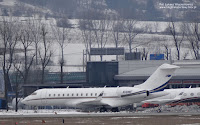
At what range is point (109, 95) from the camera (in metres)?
68.4

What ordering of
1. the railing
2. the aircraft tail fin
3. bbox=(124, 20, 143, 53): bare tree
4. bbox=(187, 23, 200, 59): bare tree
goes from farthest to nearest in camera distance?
1. bbox=(124, 20, 143, 53): bare tree
2. bbox=(187, 23, 200, 59): bare tree
3. the railing
4. the aircraft tail fin

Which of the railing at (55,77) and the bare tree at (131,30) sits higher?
the bare tree at (131,30)

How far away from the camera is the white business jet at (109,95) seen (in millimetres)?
66812

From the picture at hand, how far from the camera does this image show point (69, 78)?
12019 centimetres

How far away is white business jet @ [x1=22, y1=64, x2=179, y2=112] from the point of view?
219 ft

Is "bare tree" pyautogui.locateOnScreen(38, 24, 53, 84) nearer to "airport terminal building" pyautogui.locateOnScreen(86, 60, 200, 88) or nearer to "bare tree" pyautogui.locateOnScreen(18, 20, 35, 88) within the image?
"bare tree" pyautogui.locateOnScreen(18, 20, 35, 88)

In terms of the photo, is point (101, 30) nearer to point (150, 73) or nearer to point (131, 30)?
point (131, 30)

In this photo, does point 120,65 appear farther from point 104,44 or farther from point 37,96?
point 104,44

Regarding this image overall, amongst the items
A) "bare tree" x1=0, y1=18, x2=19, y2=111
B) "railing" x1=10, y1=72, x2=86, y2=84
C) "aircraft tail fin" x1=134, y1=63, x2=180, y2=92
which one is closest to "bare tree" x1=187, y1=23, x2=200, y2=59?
"railing" x1=10, y1=72, x2=86, y2=84

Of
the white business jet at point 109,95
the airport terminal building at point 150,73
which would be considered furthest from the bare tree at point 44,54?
the white business jet at point 109,95

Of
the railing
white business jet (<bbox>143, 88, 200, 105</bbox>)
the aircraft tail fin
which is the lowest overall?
the railing

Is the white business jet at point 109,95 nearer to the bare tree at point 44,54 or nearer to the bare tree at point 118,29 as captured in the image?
the bare tree at point 44,54

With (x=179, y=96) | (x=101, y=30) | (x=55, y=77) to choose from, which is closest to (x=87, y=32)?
(x=101, y=30)

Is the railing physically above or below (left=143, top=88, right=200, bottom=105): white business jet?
below
